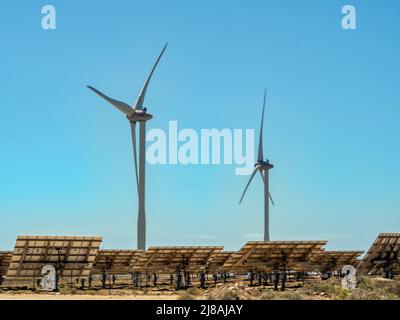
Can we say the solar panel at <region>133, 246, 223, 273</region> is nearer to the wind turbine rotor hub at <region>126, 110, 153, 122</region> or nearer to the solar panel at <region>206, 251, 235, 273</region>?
the solar panel at <region>206, 251, 235, 273</region>

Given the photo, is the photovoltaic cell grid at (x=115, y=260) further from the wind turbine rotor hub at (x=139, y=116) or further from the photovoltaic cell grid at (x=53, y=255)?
the wind turbine rotor hub at (x=139, y=116)

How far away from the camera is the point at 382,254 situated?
52.4 m

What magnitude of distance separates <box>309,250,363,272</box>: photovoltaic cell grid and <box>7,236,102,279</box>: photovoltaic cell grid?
20.6 m

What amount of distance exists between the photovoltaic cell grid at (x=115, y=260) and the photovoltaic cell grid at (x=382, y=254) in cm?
1711

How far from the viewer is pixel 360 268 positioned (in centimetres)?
5206

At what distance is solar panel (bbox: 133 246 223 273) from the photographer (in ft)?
165

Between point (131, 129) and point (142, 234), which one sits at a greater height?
point (131, 129)

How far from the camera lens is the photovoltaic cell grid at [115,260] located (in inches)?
2083

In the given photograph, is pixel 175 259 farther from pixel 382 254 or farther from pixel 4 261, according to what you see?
pixel 382 254

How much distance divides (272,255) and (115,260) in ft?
43.7

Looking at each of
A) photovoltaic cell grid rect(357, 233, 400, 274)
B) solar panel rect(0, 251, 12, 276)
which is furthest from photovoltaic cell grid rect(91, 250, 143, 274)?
photovoltaic cell grid rect(357, 233, 400, 274)
